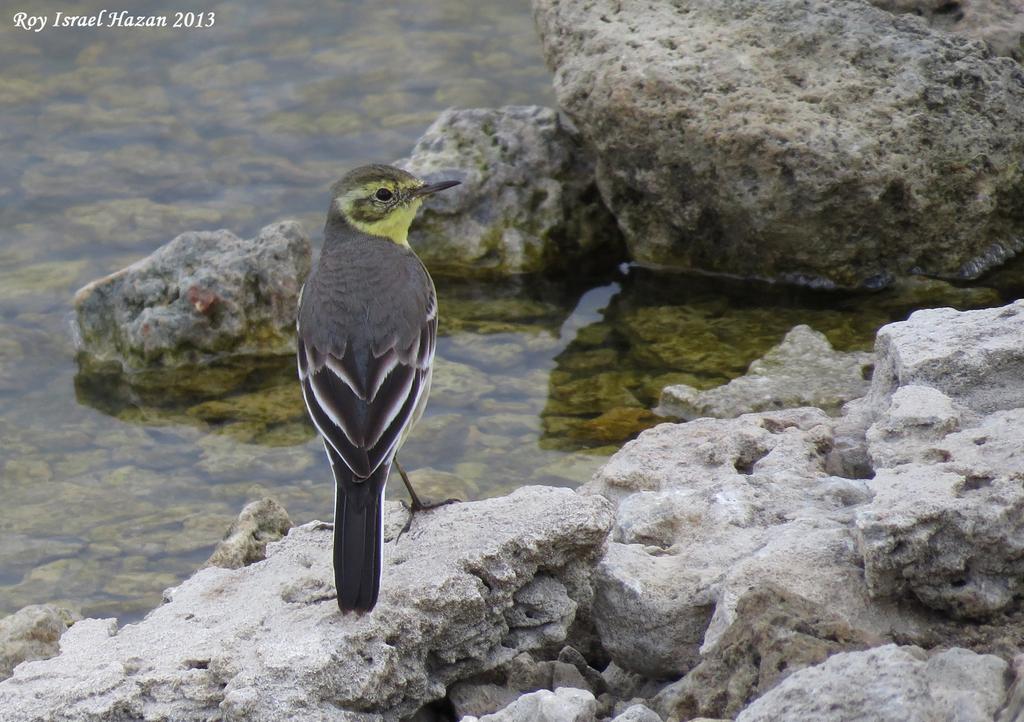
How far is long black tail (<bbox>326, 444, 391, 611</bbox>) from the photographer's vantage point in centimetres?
512

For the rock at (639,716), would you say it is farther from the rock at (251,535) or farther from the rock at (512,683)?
the rock at (251,535)

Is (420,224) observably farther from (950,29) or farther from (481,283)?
(950,29)

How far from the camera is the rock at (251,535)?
7047 millimetres

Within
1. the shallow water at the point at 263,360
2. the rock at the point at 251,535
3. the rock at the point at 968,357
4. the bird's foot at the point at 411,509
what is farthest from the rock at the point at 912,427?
the shallow water at the point at 263,360

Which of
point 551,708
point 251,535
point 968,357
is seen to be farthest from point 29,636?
point 968,357

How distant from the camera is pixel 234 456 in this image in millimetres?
9672

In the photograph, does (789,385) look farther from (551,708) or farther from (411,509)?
(551,708)

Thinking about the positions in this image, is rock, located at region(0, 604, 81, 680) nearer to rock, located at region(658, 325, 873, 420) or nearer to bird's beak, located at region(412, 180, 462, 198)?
bird's beak, located at region(412, 180, 462, 198)

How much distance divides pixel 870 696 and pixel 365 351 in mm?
3335

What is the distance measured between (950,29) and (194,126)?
22.9 feet

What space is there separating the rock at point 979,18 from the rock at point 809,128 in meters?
0.61

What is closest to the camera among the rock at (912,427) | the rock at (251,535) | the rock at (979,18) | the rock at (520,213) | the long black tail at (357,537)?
the long black tail at (357,537)

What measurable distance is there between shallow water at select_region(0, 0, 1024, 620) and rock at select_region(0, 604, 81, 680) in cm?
127

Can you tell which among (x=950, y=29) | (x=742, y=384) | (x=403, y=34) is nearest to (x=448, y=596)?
(x=742, y=384)
